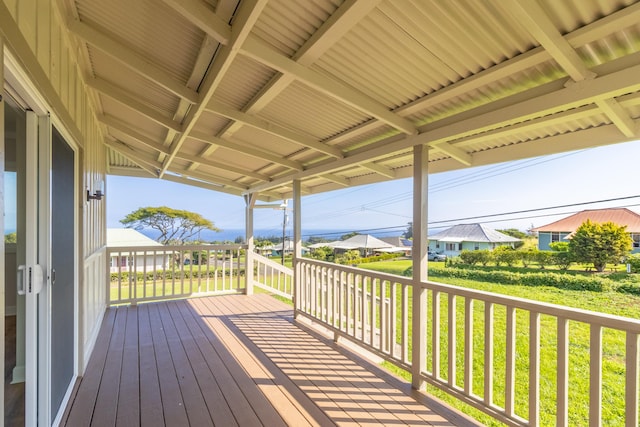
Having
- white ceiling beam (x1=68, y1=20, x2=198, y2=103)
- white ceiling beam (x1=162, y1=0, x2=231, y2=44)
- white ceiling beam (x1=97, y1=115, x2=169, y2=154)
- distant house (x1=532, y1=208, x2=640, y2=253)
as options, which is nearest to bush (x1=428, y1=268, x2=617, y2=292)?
distant house (x1=532, y1=208, x2=640, y2=253)

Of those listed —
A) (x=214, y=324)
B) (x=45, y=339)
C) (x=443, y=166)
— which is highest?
(x=443, y=166)

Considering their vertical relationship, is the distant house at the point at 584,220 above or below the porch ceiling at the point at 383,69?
below

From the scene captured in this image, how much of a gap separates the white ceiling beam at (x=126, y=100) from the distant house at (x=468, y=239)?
16.1 ft

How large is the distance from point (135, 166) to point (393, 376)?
20.0 ft

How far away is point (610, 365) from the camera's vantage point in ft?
8.60

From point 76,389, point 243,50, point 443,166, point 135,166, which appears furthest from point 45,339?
point 135,166

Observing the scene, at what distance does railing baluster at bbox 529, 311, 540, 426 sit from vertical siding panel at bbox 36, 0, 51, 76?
9.92 feet

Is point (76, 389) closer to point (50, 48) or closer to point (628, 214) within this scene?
point (50, 48)

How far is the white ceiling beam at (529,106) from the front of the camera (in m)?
1.49

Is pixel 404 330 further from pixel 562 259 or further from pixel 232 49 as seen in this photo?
pixel 562 259

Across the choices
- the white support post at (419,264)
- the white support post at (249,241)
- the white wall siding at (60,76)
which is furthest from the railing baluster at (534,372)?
the white support post at (249,241)

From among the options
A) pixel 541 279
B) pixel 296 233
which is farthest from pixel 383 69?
pixel 541 279

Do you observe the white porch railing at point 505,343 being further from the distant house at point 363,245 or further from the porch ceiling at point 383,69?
the distant house at point 363,245

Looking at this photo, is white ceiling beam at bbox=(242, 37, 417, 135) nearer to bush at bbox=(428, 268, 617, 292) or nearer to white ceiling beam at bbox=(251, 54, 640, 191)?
white ceiling beam at bbox=(251, 54, 640, 191)
